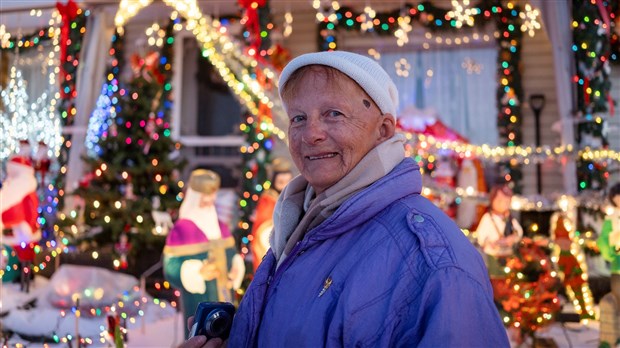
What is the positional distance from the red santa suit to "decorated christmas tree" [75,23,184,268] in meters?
1.25

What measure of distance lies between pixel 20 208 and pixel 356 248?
6.99 m

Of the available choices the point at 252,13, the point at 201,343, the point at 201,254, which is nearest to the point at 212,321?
the point at 201,343

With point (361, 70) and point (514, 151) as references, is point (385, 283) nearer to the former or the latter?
point (361, 70)

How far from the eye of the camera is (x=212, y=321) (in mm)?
1818

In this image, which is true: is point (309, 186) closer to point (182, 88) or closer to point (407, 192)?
point (407, 192)

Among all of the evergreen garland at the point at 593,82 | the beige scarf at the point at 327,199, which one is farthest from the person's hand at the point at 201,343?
the evergreen garland at the point at 593,82

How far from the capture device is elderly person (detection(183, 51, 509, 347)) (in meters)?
1.40

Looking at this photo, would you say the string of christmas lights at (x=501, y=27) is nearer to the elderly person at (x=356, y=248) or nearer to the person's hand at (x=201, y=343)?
the elderly person at (x=356, y=248)

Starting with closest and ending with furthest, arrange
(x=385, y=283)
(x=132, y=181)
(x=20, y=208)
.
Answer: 1. (x=385, y=283)
2. (x=20, y=208)
3. (x=132, y=181)

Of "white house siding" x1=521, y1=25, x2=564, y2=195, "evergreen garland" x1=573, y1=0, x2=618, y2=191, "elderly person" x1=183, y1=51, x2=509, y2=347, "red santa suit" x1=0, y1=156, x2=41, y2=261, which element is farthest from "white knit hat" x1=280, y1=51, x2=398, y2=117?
"white house siding" x1=521, y1=25, x2=564, y2=195

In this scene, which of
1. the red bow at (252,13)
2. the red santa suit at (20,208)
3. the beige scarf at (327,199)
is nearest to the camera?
the beige scarf at (327,199)

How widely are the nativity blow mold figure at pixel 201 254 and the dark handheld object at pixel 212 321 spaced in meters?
3.32

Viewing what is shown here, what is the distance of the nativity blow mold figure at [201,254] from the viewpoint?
513cm

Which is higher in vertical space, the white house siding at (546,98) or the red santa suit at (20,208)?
the white house siding at (546,98)
